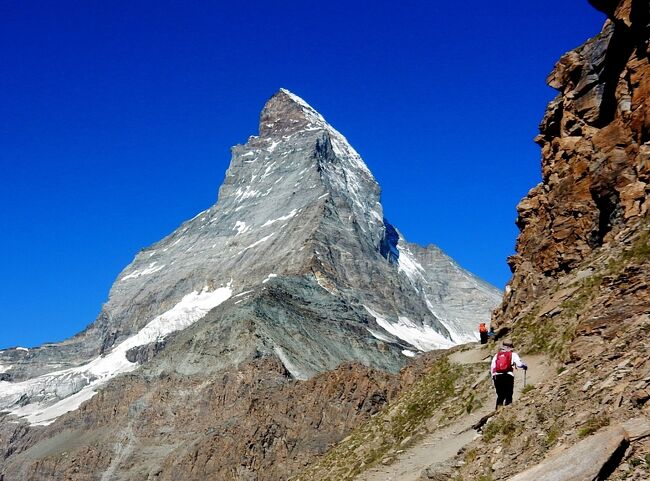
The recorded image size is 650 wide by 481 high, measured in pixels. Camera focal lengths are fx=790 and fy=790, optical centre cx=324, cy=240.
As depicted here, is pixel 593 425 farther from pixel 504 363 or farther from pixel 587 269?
pixel 587 269

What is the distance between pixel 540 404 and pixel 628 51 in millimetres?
22336

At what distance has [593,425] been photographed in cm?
1241

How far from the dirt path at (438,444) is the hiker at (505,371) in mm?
2266

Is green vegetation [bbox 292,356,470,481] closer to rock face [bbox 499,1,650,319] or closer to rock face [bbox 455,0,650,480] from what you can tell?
rock face [bbox 455,0,650,480]

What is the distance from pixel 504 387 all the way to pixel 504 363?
2.10 ft

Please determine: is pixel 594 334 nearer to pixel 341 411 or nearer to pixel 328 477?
pixel 328 477

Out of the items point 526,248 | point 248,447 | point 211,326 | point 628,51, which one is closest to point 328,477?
point 526,248

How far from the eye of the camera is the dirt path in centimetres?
2077

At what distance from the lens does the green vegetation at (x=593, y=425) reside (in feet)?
40.4

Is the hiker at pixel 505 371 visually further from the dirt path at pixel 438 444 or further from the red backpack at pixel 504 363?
the dirt path at pixel 438 444

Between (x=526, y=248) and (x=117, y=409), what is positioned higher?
(x=117, y=409)

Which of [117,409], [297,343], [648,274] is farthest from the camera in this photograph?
[297,343]

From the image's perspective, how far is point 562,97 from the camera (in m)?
37.5

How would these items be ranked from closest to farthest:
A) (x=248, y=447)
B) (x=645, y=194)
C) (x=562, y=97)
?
(x=645, y=194), (x=562, y=97), (x=248, y=447)
